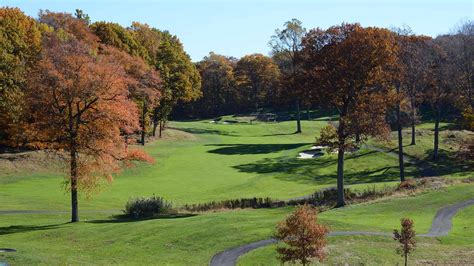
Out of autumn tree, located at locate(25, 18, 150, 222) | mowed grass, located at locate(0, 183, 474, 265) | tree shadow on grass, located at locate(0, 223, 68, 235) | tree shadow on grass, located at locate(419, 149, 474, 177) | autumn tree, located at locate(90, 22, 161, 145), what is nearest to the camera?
mowed grass, located at locate(0, 183, 474, 265)

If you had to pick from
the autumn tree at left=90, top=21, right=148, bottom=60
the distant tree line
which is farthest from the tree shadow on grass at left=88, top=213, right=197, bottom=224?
the autumn tree at left=90, top=21, right=148, bottom=60

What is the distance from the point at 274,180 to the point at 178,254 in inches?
1306

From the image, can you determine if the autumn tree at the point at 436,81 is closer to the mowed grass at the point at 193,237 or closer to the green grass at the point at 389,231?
the green grass at the point at 389,231

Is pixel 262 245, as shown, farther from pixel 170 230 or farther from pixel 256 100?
pixel 256 100

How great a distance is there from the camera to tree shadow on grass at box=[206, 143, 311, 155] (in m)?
79.0

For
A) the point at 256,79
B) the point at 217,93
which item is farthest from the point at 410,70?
the point at 217,93

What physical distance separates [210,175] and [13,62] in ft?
91.2

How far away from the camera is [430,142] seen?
7606 centimetres

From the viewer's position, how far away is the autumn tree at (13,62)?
58594 mm

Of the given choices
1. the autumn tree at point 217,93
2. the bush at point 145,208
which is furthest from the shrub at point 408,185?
the autumn tree at point 217,93

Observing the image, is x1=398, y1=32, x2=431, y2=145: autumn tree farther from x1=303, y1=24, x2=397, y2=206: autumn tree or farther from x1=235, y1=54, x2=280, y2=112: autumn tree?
x1=235, y1=54, x2=280, y2=112: autumn tree

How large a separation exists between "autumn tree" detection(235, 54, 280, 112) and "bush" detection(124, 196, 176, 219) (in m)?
96.9

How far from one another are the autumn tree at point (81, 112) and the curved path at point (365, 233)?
14.0 meters

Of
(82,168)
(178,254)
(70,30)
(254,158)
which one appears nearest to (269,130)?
(254,158)
